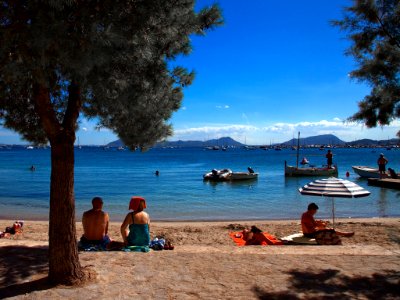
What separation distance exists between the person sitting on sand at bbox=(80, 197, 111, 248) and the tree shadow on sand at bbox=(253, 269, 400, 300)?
13.9 ft

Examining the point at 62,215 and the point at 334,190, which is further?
Result: the point at 334,190

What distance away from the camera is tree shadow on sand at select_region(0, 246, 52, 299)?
18.4ft

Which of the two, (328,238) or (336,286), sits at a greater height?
(336,286)

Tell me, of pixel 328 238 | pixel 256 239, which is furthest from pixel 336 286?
pixel 256 239

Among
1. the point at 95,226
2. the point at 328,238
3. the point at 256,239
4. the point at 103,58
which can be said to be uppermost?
the point at 103,58

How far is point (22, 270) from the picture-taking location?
21.2 ft

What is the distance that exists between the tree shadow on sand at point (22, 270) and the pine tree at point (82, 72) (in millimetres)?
356

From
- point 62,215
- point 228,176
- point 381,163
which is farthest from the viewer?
point 228,176

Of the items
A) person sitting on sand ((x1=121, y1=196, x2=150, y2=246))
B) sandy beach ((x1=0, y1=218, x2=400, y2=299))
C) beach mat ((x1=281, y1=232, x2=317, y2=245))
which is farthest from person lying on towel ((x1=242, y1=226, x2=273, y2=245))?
person sitting on sand ((x1=121, y1=196, x2=150, y2=246))

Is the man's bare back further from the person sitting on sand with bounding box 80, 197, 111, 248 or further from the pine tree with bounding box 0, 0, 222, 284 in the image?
the pine tree with bounding box 0, 0, 222, 284

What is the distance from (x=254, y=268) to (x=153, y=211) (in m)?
16.7

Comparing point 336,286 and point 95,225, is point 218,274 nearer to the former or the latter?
point 336,286


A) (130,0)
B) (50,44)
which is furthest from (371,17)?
(50,44)

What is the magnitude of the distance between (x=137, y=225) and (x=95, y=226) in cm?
101
